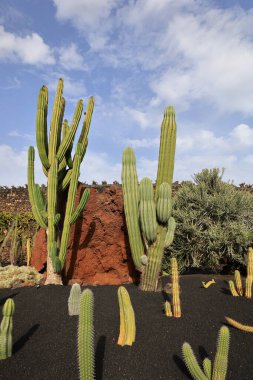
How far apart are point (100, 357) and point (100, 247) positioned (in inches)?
130

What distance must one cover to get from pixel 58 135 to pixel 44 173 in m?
0.74

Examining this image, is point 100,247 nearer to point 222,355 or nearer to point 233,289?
point 233,289

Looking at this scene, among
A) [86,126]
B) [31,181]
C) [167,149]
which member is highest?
[86,126]

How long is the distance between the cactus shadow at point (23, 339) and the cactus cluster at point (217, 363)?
62.1 inches

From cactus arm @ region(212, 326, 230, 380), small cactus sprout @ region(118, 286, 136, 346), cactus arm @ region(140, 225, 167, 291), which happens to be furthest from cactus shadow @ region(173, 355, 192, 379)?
cactus arm @ region(140, 225, 167, 291)

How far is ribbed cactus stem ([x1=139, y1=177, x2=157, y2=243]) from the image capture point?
4820mm

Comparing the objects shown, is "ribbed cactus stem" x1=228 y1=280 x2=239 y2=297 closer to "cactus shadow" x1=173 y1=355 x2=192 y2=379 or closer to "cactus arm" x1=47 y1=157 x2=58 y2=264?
"cactus shadow" x1=173 y1=355 x2=192 y2=379

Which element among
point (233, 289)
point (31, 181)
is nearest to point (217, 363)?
point (233, 289)

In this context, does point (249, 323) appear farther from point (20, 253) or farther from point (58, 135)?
point (20, 253)

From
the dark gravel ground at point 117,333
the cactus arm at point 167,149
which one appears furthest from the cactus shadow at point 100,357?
the cactus arm at point 167,149

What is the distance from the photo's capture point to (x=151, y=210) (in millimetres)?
4824

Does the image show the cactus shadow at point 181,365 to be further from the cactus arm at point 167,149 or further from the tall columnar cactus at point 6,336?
the cactus arm at point 167,149

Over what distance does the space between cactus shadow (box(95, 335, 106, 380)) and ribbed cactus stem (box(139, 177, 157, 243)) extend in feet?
6.47

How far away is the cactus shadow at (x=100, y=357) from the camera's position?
250 centimetres
